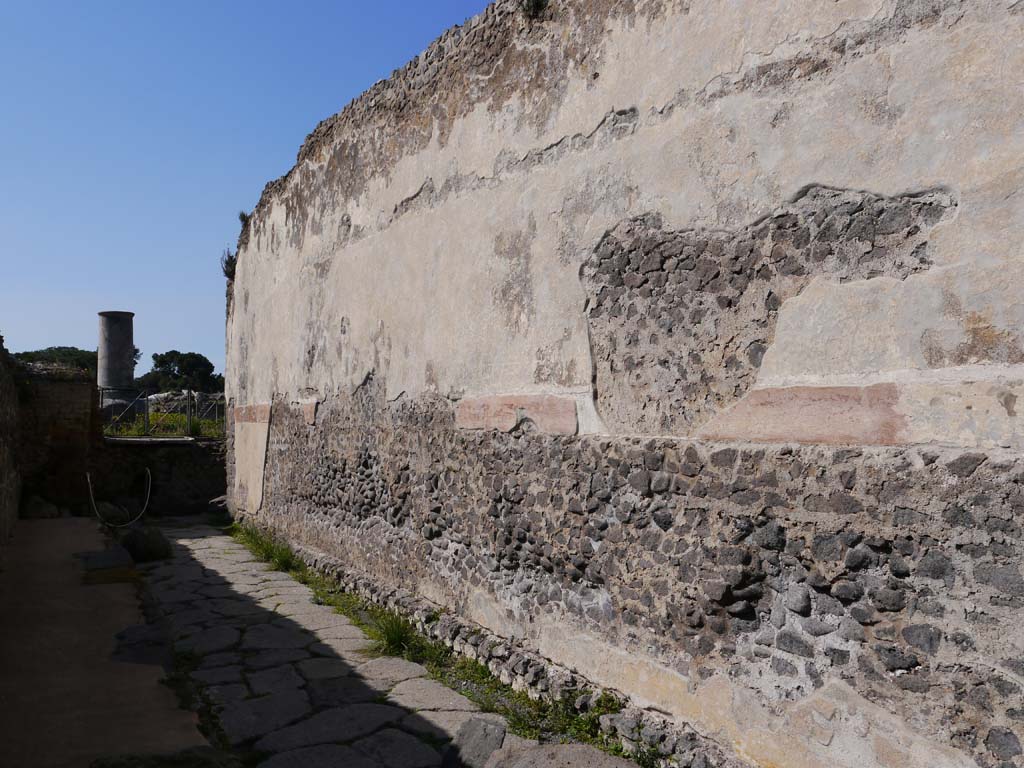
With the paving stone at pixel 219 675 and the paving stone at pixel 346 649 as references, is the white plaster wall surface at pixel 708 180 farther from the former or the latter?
the paving stone at pixel 219 675

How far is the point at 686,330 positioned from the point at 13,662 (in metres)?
2.56

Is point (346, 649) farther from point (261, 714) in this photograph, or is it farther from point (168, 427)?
point (168, 427)

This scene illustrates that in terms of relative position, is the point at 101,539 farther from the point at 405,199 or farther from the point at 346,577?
the point at 405,199

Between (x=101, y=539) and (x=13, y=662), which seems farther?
(x=101, y=539)

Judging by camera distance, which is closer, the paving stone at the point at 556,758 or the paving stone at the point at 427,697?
the paving stone at the point at 556,758

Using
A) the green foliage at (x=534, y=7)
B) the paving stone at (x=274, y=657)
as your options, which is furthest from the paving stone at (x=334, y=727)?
the green foliage at (x=534, y=7)

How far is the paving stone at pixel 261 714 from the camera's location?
2.74 meters

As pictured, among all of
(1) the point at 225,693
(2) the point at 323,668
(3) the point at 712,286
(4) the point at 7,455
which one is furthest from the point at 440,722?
(4) the point at 7,455

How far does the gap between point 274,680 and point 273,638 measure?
2.05 feet

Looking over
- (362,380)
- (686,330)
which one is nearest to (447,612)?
(362,380)

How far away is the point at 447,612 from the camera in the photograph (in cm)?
367

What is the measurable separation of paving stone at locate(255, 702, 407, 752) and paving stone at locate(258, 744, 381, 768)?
57 mm

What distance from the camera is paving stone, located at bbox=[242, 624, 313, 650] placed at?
3720 mm

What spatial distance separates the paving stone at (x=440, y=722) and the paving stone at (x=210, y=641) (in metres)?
1.31
